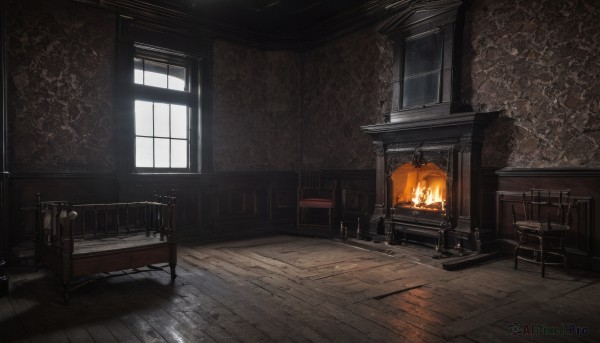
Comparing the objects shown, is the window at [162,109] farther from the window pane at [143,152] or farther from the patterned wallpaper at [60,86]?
the patterned wallpaper at [60,86]

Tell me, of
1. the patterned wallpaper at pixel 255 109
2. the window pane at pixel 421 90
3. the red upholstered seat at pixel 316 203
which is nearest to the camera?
the window pane at pixel 421 90

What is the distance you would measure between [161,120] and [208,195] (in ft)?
4.59

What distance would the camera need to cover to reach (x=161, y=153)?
6.12m

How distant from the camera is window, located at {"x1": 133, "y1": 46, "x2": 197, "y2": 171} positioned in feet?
19.3

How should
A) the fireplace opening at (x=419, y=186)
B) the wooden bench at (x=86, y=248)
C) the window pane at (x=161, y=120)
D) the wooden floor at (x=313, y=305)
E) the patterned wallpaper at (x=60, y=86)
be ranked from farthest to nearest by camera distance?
the window pane at (x=161, y=120) < the fireplace opening at (x=419, y=186) < the patterned wallpaper at (x=60, y=86) < the wooden bench at (x=86, y=248) < the wooden floor at (x=313, y=305)

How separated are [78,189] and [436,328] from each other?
4.69m

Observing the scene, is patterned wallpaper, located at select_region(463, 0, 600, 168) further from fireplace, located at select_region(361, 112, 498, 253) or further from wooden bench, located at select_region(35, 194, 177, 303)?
wooden bench, located at select_region(35, 194, 177, 303)

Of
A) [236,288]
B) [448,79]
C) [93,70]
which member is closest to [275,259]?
[236,288]

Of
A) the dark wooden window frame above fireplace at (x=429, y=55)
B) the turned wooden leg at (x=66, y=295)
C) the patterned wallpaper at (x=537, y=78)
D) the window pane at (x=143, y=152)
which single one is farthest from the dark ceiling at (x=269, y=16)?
the turned wooden leg at (x=66, y=295)

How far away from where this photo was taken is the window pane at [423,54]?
530 centimetres

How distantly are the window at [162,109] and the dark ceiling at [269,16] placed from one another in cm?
60

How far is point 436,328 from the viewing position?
8.58 ft

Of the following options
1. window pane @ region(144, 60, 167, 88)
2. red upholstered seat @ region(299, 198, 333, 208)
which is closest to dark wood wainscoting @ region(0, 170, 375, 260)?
red upholstered seat @ region(299, 198, 333, 208)

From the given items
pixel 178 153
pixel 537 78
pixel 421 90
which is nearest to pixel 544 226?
pixel 537 78
